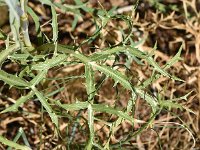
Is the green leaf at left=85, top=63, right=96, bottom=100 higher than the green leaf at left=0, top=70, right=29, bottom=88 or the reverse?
the reverse

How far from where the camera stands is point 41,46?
1.20 meters

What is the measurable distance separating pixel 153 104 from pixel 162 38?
87cm

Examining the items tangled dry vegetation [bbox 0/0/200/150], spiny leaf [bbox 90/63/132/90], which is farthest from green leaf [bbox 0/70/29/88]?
tangled dry vegetation [bbox 0/0/200/150]

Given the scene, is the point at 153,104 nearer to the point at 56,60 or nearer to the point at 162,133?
the point at 56,60

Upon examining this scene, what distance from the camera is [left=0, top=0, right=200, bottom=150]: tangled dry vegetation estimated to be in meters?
1.71

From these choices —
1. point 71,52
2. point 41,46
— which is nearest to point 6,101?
point 41,46

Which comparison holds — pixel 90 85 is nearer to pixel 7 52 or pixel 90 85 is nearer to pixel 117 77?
pixel 117 77

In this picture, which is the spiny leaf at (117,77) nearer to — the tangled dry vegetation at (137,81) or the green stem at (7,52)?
the green stem at (7,52)

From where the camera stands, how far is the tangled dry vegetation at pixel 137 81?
5.61 feet

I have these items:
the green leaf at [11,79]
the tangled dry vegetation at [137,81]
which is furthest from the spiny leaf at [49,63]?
the tangled dry vegetation at [137,81]

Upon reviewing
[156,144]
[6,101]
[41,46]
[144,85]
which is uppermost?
[41,46]

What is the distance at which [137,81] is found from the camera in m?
1.65

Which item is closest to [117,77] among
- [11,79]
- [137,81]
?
[11,79]

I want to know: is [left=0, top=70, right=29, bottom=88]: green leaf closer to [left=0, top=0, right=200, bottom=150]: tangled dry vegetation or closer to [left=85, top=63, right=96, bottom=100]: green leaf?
[left=85, top=63, right=96, bottom=100]: green leaf
